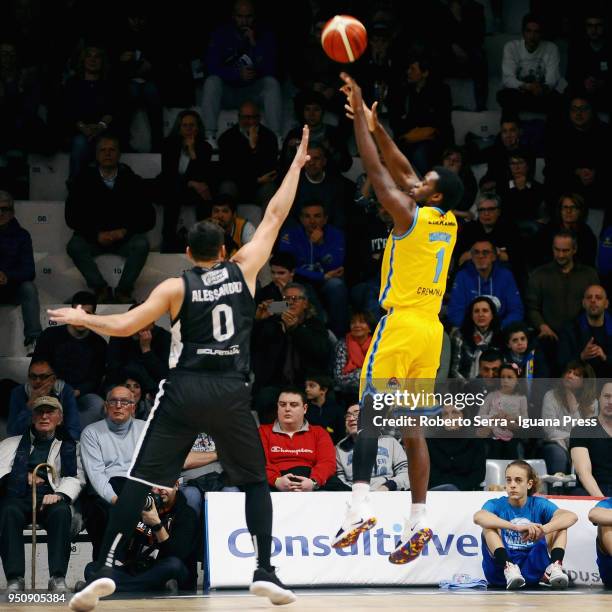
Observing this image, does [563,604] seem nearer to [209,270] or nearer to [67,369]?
[209,270]

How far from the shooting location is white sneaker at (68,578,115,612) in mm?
8055

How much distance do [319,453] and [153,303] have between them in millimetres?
4874

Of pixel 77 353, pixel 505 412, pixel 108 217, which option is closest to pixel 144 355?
pixel 77 353

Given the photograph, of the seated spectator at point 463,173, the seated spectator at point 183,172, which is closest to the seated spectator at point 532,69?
the seated spectator at point 463,173

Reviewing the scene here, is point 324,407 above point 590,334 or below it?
below

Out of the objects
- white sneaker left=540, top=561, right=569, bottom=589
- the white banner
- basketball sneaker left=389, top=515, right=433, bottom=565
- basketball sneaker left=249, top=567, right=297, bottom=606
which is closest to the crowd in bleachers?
the white banner

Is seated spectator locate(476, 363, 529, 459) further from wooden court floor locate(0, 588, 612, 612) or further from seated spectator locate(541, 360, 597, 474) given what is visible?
wooden court floor locate(0, 588, 612, 612)

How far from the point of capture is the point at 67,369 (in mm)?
13852

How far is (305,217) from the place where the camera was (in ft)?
49.6

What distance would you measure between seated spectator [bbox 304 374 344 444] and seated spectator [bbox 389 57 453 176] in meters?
3.76

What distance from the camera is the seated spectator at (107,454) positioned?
12.1 m

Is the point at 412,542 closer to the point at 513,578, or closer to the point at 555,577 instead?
the point at 513,578

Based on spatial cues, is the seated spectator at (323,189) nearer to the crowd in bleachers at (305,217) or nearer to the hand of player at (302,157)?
the crowd in bleachers at (305,217)

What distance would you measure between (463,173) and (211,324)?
785 cm
